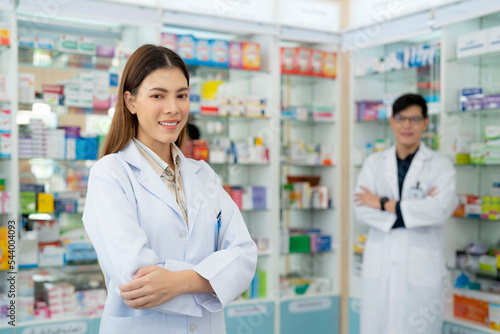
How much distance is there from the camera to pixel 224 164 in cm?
538

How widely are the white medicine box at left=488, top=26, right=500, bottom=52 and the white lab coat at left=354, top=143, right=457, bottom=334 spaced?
37.1 inches

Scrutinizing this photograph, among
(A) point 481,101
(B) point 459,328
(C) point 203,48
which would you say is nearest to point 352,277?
(B) point 459,328

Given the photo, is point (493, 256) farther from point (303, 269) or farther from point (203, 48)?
point (203, 48)

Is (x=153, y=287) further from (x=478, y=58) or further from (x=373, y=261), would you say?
(x=478, y=58)

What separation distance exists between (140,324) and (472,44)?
3613mm

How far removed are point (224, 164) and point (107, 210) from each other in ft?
11.9

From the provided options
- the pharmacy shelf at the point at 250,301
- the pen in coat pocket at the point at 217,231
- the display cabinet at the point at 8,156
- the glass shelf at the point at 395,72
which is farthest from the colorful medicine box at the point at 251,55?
the pen in coat pocket at the point at 217,231

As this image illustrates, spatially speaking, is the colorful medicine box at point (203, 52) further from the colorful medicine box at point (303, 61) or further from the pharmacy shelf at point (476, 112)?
the pharmacy shelf at point (476, 112)

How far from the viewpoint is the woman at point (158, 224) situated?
1720mm

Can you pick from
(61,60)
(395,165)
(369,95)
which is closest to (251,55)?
(369,95)

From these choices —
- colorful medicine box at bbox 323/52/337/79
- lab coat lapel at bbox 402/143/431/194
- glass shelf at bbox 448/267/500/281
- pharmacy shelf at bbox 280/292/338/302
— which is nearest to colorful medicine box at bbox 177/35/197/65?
colorful medicine box at bbox 323/52/337/79

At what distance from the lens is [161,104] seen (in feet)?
6.19

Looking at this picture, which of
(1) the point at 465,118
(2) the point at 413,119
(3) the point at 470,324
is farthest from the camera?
(1) the point at 465,118

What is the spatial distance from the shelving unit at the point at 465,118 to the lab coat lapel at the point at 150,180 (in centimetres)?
320
